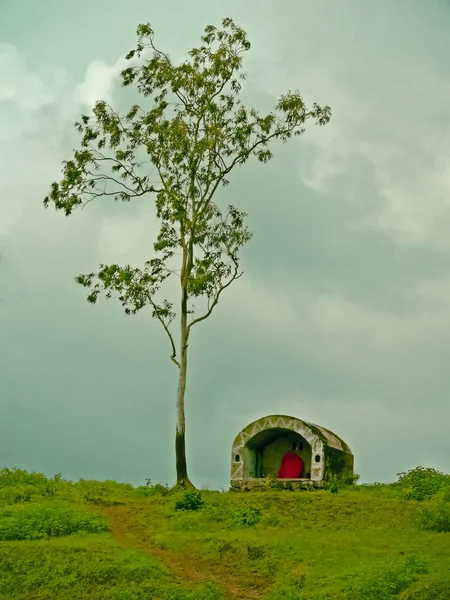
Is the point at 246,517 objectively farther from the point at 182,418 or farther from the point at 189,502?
the point at 182,418

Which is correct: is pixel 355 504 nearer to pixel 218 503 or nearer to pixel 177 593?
pixel 218 503

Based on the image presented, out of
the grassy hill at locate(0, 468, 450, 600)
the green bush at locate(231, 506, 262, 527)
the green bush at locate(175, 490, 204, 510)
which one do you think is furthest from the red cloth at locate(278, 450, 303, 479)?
the green bush at locate(231, 506, 262, 527)

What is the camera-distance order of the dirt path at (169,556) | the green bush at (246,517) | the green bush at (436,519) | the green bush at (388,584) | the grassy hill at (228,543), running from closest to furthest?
the green bush at (388,584), the grassy hill at (228,543), the dirt path at (169,556), the green bush at (436,519), the green bush at (246,517)

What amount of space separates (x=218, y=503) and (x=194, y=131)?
1716 cm

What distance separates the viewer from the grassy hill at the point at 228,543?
2212 centimetres

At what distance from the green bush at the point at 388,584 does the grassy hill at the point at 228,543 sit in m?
0.03

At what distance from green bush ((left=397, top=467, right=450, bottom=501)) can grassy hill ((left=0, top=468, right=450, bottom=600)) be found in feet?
0.20

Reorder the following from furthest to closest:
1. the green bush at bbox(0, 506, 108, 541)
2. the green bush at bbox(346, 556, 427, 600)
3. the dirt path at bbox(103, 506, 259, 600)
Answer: the green bush at bbox(0, 506, 108, 541) → the dirt path at bbox(103, 506, 259, 600) → the green bush at bbox(346, 556, 427, 600)

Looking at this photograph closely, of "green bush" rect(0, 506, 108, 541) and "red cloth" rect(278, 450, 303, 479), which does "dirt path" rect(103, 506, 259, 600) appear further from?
"red cloth" rect(278, 450, 303, 479)

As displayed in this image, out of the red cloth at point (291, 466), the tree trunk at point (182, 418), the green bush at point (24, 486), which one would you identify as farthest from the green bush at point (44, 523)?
the red cloth at point (291, 466)

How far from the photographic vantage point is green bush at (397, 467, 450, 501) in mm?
32500

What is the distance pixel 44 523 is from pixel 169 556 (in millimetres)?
4533

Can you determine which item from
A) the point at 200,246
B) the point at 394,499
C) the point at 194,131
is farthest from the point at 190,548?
the point at 194,131

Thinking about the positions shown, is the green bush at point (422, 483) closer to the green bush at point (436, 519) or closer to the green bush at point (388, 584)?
the green bush at point (436, 519)
